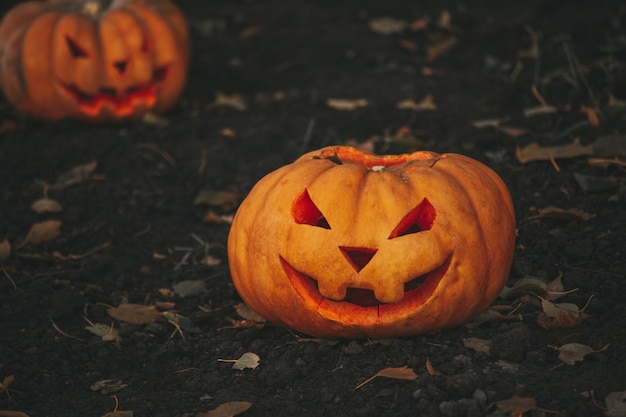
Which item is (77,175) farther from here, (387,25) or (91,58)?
(387,25)

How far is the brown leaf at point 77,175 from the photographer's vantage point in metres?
5.20

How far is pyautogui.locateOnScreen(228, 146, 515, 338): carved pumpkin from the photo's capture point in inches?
122

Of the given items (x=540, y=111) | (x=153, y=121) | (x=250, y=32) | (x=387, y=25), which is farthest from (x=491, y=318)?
(x=250, y=32)

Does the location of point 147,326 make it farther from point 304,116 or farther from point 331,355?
point 304,116

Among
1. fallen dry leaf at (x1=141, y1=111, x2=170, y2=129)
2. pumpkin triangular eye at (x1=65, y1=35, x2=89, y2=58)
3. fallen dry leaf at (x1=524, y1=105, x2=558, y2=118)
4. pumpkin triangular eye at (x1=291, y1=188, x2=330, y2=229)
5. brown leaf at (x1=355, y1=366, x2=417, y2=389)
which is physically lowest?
fallen dry leaf at (x1=141, y1=111, x2=170, y2=129)

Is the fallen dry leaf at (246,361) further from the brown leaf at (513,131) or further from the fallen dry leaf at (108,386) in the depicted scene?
the brown leaf at (513,131)

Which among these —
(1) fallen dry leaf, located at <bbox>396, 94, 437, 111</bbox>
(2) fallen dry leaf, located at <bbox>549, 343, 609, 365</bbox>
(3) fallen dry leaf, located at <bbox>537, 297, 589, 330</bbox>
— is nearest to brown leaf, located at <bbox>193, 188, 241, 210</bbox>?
(1) fallen dry leaf, located at <bbox>396, 94, 437, 111</bbox>

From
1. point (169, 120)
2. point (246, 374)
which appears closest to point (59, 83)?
point (169, 120)

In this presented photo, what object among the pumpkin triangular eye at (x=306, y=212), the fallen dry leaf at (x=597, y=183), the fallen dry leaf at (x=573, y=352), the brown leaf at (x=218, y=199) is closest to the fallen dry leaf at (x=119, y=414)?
the pumpkin triangular eye at (x=306, y=212)

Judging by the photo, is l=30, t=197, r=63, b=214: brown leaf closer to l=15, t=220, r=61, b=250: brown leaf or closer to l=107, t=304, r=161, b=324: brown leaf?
l=15, t=220, r=61, b=250: brown leaf

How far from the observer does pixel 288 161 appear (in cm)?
531

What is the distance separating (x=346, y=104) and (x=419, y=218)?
2872 mm

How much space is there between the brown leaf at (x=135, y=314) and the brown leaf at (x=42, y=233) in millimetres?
912

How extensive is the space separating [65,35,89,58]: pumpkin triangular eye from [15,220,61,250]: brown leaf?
1616 millimetres
